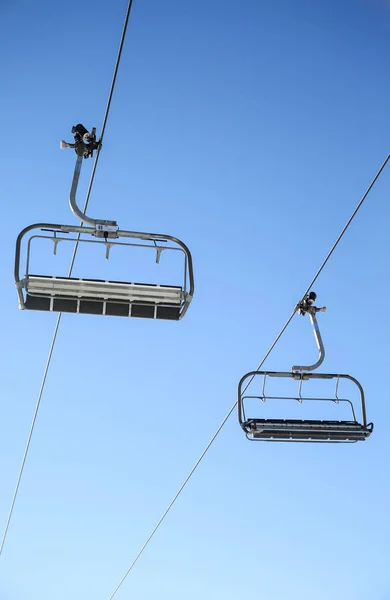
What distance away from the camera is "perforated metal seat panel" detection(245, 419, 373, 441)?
5285 mm

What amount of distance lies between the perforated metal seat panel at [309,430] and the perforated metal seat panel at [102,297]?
1350 mm

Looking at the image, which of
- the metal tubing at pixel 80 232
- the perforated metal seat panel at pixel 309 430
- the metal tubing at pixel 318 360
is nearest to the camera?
the metal tubing at pixel 80 232

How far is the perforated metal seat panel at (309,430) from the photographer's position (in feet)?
17.3

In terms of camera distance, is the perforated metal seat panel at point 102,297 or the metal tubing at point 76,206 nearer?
the perforated metal seat panel at point 102,297

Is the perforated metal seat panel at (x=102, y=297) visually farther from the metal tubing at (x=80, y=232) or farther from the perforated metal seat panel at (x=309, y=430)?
the perforated metal seat panel at (x=309, y=430)

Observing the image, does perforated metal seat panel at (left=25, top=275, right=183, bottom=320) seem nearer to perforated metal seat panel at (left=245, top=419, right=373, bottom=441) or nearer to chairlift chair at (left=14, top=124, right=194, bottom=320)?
chairlift chair at (left=14, top=124, right=194, bottom=320)

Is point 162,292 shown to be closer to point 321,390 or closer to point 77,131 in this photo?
point 77,131

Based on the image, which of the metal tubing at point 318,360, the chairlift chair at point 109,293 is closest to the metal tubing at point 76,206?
the chairlift chair at point 109,293

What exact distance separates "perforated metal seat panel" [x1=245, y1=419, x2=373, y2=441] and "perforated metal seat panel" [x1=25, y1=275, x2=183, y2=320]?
4.43 feet

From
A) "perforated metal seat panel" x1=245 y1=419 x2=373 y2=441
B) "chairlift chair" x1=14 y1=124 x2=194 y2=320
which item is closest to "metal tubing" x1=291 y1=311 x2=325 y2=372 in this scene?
"perforated metal seat panel" x1=245 y1=419 x2=373 y2=441

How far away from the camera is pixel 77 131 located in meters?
5.09

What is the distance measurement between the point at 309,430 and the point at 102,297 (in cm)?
183

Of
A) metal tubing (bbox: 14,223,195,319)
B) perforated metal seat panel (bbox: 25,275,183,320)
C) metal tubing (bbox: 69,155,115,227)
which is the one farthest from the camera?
metal tubing (bbox: 69,155,115,227)

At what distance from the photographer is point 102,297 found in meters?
4.34
